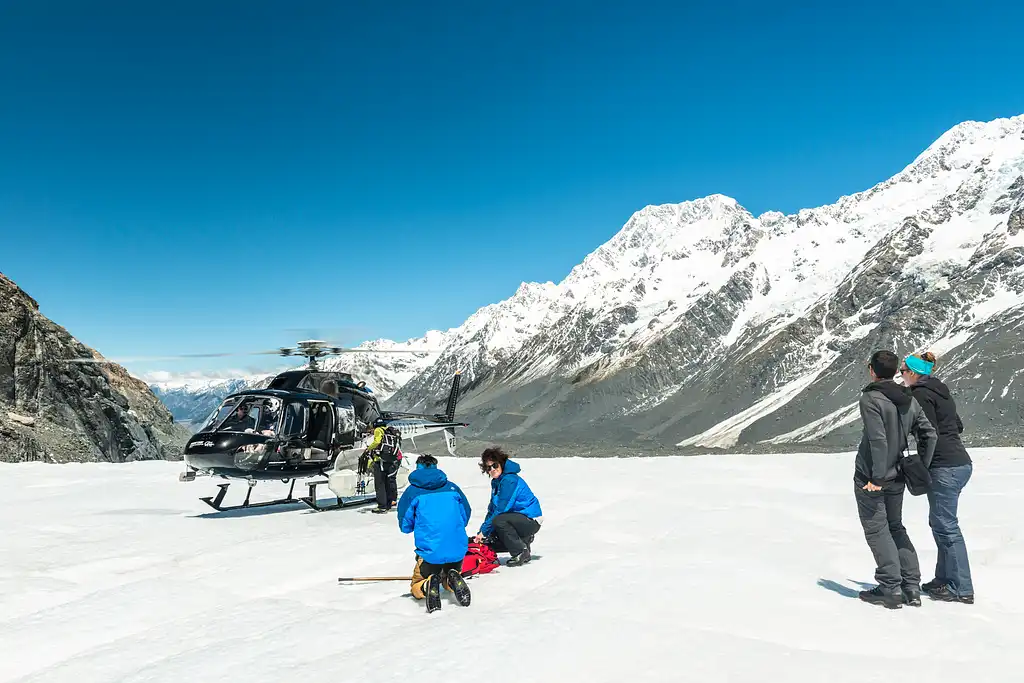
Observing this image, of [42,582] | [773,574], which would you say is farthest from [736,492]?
[42,582]

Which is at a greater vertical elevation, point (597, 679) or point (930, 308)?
point (930, 308)

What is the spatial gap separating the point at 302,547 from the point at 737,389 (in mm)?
186925

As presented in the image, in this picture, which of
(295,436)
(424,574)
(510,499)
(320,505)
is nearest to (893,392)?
(510,499)

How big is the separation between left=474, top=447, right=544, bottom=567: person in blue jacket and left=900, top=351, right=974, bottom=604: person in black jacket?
15.1 ft

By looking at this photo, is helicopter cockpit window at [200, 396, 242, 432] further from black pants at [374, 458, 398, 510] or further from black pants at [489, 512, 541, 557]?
black pants at [489, 512, 541, 557]

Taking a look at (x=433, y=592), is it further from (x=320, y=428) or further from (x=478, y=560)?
(x=320, y=428)

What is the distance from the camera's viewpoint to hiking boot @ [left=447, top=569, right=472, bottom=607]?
307 inches

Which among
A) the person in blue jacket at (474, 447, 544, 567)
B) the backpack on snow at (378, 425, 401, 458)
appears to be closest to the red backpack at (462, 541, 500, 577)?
the person in blue jacket at (474, 447, 544, 567)

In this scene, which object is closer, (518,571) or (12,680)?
(12,680)

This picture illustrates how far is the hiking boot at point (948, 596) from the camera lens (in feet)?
24.5

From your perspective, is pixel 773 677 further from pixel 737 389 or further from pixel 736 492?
pixel 737 389

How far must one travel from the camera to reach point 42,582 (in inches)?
349

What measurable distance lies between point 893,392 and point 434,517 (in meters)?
5.12

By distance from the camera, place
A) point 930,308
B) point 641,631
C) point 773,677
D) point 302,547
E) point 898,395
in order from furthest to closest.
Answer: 1. point 930,308
2. point 302,547
3. point 898,395
4. point 641,631
5. point 773,677
